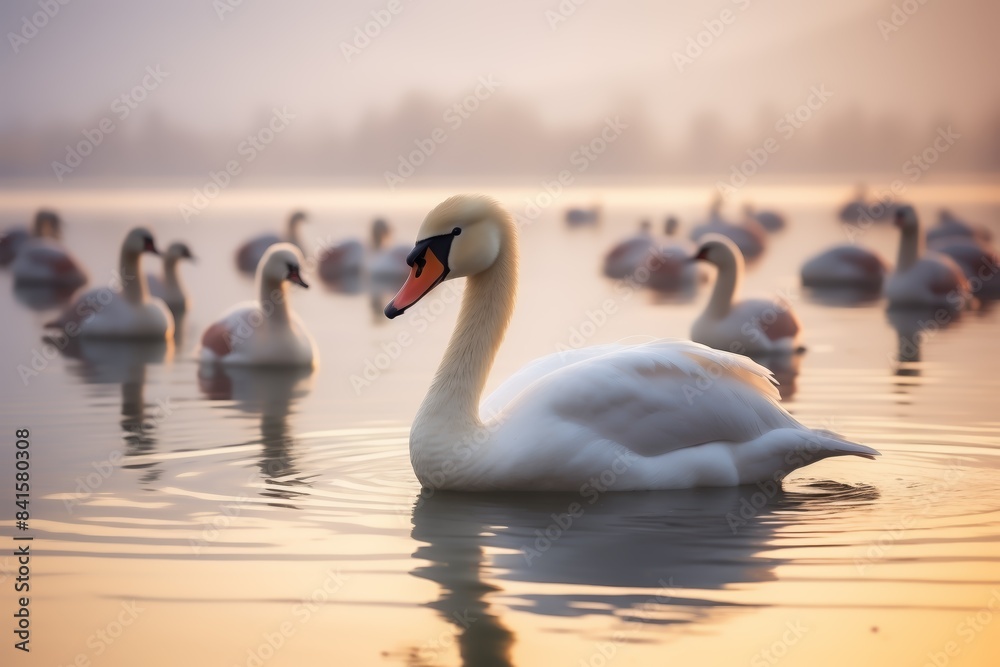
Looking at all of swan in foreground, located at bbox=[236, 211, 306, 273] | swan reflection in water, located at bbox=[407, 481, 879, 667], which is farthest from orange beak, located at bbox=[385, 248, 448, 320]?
swan in foreground, located at bbox=[236, 211, 306, 273]

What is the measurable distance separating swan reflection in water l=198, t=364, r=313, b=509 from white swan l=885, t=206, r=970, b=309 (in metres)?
8.94

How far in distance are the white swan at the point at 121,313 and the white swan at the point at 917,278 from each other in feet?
29.5

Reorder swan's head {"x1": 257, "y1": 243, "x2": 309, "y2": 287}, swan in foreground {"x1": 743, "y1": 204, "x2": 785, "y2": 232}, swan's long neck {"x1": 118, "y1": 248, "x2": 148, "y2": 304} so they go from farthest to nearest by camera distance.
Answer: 1. swan in foreground {"x1": 743, "y1": 204, "x2": 785, "y2": 232}
2. swan's long neck {"x1": 118, "y1": 248, "x2": 148, "y2": 304}
3. swan's head {"x1": 257, "y1": 243, "x2": 309, "y2": 287}

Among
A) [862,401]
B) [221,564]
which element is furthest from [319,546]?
[862,401]

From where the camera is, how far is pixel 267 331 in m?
13.6

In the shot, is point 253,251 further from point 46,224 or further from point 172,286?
point 172,286

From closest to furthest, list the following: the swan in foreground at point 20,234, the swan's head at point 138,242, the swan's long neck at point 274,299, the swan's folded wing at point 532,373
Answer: the swan's folded wing at point 532,373 → the swan's long neck at point 274,299 → the swan's head at point 138,242 → the swan in foreground at point 20,234

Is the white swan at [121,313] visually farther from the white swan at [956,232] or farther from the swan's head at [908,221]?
the white swan at [956,232]

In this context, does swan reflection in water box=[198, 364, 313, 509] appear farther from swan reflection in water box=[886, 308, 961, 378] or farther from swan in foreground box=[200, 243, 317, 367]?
swan reflection in water box=[886, 308, 961, 378]

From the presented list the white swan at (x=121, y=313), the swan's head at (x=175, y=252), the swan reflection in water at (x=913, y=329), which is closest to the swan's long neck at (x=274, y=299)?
the white swan at (x=121, y=313)

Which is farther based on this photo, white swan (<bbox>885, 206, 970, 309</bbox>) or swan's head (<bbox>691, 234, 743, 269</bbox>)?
white swan (<bbox>885, 206, 970, 309</bbox>)

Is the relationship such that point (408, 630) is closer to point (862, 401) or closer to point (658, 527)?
point (658, 527)

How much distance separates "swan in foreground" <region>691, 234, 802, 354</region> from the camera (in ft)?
46.1

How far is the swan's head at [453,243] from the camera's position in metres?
7.42
